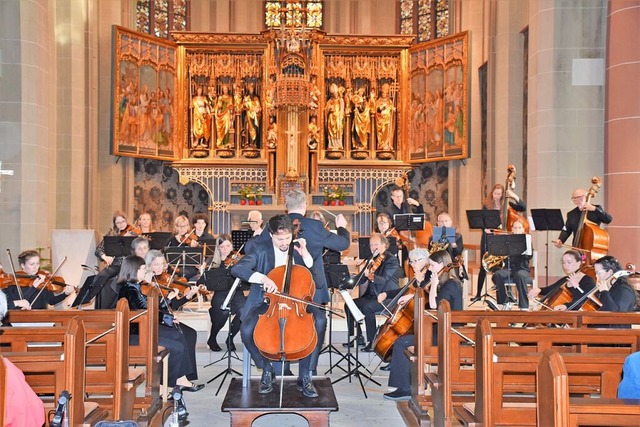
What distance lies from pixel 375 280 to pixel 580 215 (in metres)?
3.11

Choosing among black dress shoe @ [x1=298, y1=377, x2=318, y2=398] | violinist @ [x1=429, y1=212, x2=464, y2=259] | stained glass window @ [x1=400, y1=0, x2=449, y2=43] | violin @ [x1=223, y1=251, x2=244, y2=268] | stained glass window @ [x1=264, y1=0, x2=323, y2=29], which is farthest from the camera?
stained glass window @ [x1=264, y1=0, x2=323, y2=29]

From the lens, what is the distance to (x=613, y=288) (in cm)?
656

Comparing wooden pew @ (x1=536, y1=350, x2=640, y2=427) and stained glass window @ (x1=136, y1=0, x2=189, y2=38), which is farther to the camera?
stained glass window @ (x1=136, y1=0, x2=189, y2=38)

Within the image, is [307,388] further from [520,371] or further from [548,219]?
[548,219]

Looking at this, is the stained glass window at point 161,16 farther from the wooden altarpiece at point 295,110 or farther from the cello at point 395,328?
the cello at point 395,328

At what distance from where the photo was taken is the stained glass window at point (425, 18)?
68.4 ft

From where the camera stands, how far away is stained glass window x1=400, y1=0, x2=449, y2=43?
20.8 m

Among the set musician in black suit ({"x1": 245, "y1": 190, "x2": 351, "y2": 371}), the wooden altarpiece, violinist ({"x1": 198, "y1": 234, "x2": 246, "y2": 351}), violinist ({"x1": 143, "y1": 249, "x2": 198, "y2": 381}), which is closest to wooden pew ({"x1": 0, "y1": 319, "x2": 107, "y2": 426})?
A: musician in black suit ({"x1": 245, "y1": 190, "x2": 351, "y2": 371})

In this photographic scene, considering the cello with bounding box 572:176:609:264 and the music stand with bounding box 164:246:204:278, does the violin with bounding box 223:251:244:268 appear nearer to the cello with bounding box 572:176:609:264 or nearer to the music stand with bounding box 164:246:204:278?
the music stand with bounding box 164:246:204:278

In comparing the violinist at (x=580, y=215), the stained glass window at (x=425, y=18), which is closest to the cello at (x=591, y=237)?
the violinist at (x=580, y=215)

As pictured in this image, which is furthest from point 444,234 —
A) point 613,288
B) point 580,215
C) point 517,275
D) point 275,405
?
point 275,405

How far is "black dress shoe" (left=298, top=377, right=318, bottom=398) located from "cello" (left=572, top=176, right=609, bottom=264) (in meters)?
4.85

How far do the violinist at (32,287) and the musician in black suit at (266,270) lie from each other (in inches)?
99.2

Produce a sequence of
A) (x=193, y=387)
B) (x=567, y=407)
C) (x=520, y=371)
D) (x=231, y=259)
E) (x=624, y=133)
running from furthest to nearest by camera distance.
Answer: (x=624, y=133)
(x=231, y=259)
(x=193, y=387)
(x=520, y=371)
(x=567, y=407)
